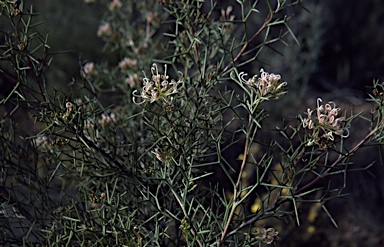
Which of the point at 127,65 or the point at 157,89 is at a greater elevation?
the point at 157,89

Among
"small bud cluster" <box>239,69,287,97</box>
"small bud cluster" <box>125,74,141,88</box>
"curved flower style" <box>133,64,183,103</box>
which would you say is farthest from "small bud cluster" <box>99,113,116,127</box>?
"small bud cluster" <box>239,69,287,97</box>

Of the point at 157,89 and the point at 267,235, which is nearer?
the point at 157,89

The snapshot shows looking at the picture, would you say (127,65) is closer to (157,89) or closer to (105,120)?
(105,120)

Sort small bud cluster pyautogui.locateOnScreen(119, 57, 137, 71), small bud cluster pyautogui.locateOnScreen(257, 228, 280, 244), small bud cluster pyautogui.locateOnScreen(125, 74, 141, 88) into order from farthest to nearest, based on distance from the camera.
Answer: small bud cluster pyautogui.locateOnScreen(119, 57, 137, 71) < small bud cluster pyautogui.locateOnScreen(125, 74, 141, 88) < small bud cluster pyautogui.locateOnScreen(257, 228, 280, 244)

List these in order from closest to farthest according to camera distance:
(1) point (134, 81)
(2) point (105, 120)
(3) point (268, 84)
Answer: (3) point (268, 84) < (2) point (105, 120) < (1) point (134, 81)

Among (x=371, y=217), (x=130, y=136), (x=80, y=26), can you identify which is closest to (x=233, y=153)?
(x=371, y=217)

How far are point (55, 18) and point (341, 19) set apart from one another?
2687 millimetres

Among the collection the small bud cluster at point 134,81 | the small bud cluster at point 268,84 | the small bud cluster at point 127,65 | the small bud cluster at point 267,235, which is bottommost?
the small bud cluster at point 127,65

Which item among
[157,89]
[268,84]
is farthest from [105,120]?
[268,84]

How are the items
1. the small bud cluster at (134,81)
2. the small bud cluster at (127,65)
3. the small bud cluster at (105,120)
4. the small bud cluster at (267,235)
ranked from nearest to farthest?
1. the small bud cluster at (267,235)
2. the small bud cluster at (105,120)
3. the small bud cluster at (134,81)
4. the small bud cluster at (127,65)

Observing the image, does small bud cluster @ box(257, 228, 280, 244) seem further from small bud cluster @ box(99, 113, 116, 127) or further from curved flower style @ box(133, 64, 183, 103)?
small bud cluster @ box(99, 113, 116, 127)

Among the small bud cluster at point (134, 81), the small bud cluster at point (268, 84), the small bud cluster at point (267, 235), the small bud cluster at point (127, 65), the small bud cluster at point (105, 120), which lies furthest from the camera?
the small bud cluster at point (127, 65)

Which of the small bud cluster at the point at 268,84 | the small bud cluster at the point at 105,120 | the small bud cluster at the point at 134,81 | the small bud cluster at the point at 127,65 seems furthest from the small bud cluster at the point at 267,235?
the small bud cluster at the point at 127,65

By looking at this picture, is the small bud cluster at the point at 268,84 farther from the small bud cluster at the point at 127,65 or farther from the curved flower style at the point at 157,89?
the small bud cluster at the point at 127,65
